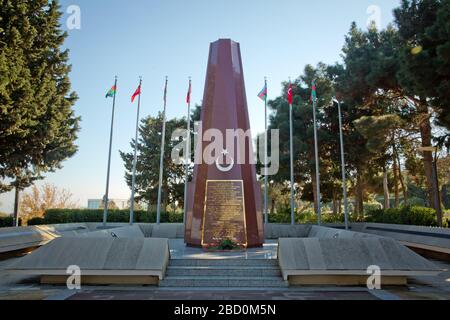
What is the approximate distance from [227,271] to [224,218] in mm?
3179

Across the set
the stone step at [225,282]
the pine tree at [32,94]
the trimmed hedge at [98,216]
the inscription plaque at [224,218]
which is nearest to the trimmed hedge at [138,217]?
the trimmed hedge at [98,216]

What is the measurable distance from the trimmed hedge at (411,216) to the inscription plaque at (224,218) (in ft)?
32.3

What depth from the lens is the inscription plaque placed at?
10.4 meters

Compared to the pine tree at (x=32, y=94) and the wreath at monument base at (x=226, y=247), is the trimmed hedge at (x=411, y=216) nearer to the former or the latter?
the wreath at monument base at (x=226, y=247)

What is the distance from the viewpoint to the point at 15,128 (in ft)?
52.0

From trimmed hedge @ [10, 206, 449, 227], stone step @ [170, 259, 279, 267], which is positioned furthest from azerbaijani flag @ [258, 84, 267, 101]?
trimmed hedge @ [10, 206, 449, 227]

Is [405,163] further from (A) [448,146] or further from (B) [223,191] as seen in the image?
(B) [223,191]

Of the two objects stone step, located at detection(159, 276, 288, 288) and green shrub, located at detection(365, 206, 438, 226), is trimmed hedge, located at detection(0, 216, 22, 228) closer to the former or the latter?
stone step, located at detection(159, 276, 288, 288)

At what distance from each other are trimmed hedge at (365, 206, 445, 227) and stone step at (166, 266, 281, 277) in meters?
11.2

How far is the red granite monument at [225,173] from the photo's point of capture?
415 inches
